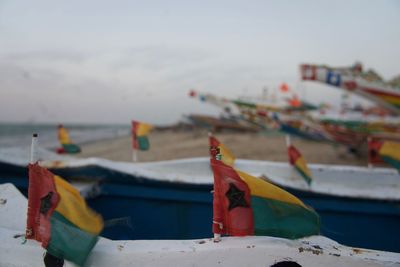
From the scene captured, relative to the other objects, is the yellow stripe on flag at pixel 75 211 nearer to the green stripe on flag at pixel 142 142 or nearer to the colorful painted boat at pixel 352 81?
the green stripe on flag at pixel 142 142

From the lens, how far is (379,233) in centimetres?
418

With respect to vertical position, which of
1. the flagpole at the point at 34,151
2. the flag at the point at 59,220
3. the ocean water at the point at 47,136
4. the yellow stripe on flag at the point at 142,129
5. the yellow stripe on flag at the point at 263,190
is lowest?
the ocean water at the point at 47,136

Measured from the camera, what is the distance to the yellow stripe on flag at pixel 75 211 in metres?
2.24

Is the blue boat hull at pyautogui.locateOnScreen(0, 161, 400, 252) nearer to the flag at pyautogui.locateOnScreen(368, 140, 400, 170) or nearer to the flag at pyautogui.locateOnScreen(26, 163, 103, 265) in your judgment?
the flag at pyautogui.locateOnScreen(368, 140, 400, 170)

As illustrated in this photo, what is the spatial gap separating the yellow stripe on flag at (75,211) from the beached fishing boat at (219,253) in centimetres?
14

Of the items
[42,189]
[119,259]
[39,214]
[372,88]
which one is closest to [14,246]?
[39,214]

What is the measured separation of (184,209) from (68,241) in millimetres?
2170

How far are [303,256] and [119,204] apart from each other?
112 inches

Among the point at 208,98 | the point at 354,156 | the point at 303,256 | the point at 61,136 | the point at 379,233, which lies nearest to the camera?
the point at 303,256

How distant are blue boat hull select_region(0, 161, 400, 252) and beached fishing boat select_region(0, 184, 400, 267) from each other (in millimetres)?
1818

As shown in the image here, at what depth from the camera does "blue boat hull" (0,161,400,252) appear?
13.5 feet

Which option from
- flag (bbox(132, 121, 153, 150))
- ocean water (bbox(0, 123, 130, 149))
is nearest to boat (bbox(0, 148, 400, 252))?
flag (bbox(132, 121, 153, 150))

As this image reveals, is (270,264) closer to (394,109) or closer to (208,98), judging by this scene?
(394,109)

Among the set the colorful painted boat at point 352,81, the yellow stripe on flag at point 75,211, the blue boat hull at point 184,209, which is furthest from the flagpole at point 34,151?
the colorful painted boat at point 352,81
